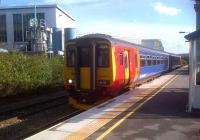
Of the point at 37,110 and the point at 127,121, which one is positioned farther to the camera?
the point at 37,110

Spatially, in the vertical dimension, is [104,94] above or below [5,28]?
below

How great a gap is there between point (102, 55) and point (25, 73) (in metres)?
8.60

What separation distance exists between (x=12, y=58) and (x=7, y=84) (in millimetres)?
1928

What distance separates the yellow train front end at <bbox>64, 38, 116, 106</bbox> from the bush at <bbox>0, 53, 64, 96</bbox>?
6.42 metres

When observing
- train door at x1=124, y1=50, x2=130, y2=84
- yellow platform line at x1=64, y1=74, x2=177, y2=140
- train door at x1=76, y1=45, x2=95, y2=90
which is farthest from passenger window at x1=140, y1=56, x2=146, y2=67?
yellow platform line at x1=64, y1=74, x2=177, y2=140

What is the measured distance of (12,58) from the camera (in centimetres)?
2220

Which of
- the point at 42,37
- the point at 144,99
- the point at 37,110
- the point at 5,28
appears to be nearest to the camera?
the point at 144,99

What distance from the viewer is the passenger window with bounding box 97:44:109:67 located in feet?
49.9

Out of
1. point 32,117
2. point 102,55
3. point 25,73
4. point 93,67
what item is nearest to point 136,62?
point 102,55

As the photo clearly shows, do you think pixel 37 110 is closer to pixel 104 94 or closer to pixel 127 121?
pixel 104 94

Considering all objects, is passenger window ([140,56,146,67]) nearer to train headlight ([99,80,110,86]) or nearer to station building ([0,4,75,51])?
train headlight ([99,80,110,86])

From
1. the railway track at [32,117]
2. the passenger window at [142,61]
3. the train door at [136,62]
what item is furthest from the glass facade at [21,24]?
the train door at [136,62]

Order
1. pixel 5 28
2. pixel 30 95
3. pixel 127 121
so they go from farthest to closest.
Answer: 1. pixel 5 28
2. pixel 30 95
3. pixel 127 121

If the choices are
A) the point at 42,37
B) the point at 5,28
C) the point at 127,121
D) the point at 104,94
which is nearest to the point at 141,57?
the point at 104,94
